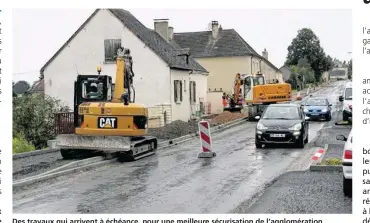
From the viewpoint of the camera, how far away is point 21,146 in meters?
16.0

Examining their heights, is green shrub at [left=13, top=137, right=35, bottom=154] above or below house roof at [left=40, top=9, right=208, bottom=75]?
below

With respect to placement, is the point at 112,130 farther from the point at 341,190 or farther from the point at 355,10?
the point at 355,10

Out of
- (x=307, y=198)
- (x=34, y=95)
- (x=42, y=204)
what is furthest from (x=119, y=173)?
(x=34, y=95)

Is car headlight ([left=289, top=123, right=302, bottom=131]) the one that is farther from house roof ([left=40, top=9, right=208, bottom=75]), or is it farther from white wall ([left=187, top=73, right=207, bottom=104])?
white wall ([left=187, top=73, right=207, bottom=104])

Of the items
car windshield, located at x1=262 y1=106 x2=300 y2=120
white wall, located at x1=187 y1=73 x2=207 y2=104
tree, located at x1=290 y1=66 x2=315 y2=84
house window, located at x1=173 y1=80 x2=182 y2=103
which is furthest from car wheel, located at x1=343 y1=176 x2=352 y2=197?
tree, located at x1=290 y1=66 x2=315 y2=84

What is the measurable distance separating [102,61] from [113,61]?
548 millimetres

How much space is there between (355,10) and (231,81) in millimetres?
38500

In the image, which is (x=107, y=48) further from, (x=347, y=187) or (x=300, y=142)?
(x=347, y=187)

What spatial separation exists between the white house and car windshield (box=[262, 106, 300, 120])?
9.46 m

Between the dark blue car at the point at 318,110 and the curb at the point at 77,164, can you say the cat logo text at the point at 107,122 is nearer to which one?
the curb at the point at 77,164

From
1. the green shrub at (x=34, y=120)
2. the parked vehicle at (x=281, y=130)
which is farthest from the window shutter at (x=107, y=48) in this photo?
the parked vehicle at (x=281, y=130)

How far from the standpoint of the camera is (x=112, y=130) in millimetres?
13117

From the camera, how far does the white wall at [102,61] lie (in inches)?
1022

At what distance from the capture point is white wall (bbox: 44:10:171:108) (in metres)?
26.0
